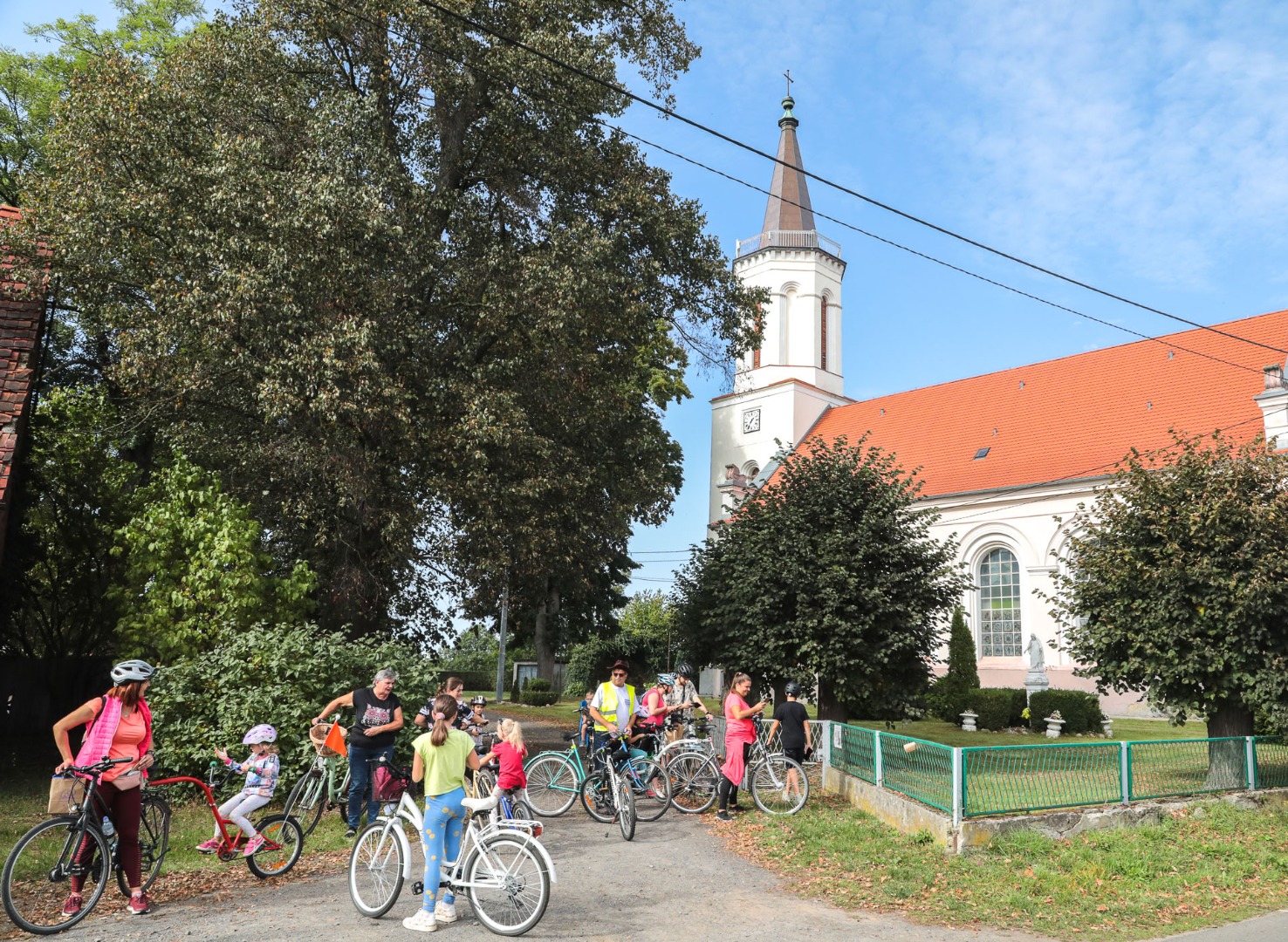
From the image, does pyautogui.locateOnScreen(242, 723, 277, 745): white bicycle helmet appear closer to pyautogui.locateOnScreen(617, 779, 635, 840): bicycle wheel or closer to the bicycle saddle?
the bicycle saddle

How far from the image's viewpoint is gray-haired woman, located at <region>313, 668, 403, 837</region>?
29.6ft

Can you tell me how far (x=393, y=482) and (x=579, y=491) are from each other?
2.99 metres

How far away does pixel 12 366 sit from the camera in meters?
13.2

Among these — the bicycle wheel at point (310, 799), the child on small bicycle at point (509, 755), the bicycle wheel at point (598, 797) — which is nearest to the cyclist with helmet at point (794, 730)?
the bicycle wheel at point (598, 797)

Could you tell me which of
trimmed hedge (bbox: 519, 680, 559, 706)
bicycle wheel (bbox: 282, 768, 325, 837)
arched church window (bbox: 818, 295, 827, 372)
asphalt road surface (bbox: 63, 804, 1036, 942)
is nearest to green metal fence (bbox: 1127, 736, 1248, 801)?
asphalt road surface (bbox: 63, 804, 1036, 942)

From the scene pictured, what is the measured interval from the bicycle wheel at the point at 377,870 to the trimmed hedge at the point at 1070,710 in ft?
60.8

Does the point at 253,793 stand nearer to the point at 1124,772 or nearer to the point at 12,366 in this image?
the point at 12,366

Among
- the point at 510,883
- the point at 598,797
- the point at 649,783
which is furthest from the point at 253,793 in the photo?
the point at 649,783

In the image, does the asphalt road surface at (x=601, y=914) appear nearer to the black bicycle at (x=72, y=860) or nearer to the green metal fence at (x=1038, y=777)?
the black bicycle at (x=72, y=860)

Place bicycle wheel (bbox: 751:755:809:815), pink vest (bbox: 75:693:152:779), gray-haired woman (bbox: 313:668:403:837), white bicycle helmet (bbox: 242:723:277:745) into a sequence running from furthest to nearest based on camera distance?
1. bicycle wheel (bbox: 751:755:809:815)
2. gray-haired woman (bbox: 313:668:403:837)
3. white bicycle helmet (bbox: 242:723:277:745)
4. pink vest (bbox: 75:693:152:779)

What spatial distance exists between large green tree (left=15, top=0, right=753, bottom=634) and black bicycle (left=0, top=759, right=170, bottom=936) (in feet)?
22.1

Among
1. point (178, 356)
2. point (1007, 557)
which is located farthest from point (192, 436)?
point (1007, 557)

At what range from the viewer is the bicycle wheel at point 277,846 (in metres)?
8.09

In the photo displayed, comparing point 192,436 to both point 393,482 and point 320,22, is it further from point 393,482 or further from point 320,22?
point 320,22
